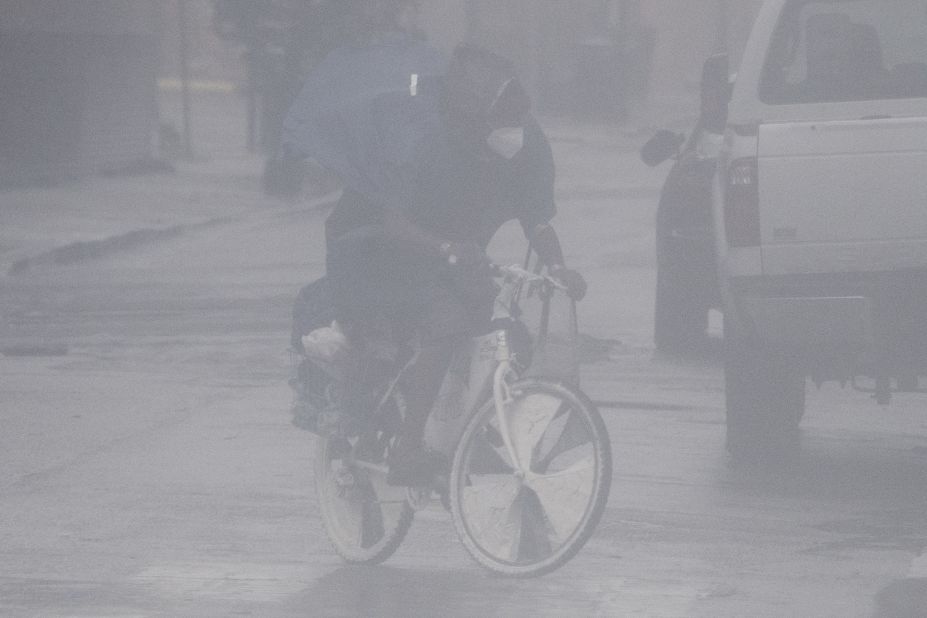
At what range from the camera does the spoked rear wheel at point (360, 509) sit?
7355 millimetres

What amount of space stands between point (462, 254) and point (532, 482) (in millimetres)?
751

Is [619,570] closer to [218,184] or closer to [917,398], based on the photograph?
[917,398]

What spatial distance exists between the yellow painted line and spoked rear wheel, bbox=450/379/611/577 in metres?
49.2

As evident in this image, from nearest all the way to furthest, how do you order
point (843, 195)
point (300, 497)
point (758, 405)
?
point (843, 195) → point (300, 497) → point (758, 405)

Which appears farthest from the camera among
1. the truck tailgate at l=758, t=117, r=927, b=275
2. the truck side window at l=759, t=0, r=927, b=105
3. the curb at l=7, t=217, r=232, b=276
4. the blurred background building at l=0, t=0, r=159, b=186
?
the blurred background building at l=0, t=0, r=159, b=186

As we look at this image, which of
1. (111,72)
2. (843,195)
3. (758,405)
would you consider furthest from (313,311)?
(111,72)

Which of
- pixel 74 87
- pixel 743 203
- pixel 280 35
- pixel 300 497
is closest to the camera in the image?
pixel 743 203

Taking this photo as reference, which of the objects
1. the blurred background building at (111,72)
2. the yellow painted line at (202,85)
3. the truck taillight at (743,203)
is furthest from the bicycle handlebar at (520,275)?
the yellow painted line at (202,85)

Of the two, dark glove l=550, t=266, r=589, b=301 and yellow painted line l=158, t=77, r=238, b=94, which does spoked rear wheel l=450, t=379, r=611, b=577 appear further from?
yellow painted line l=158, t=77, r=238, b=94

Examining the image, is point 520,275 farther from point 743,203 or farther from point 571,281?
point 743,203

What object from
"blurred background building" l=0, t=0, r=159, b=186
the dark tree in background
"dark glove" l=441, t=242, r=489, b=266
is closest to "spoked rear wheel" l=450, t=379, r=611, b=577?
"dark glove" l=441, t=242, r=489, b=266

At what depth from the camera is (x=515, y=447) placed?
6.85 metres

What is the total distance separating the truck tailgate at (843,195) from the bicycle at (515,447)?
1534 millimetres

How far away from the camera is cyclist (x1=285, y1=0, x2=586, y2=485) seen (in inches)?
272
